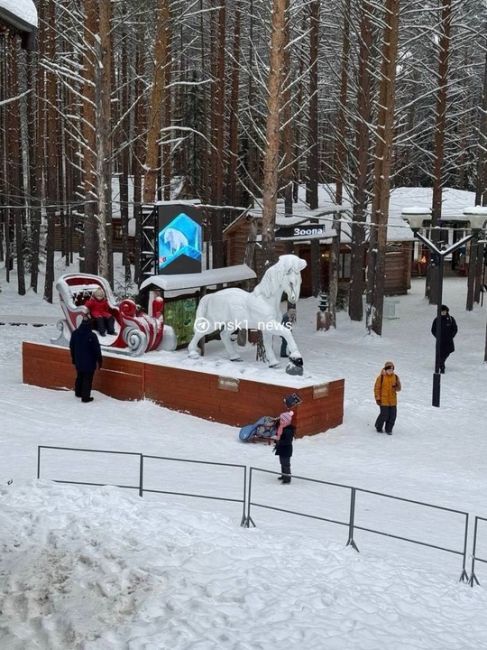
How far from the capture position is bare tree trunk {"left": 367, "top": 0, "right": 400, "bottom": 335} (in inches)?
963

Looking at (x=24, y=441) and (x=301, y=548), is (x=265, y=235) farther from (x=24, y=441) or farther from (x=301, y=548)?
(x=301, y=548)

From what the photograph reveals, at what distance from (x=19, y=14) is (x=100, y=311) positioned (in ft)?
36.2

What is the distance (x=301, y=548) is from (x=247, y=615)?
186 cm

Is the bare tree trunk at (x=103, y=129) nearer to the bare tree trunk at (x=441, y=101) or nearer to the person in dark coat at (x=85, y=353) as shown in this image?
the person in dark coat at (x=85, y=353)

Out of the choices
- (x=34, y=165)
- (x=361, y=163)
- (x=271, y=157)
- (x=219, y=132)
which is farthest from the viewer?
(x=34, y=165)

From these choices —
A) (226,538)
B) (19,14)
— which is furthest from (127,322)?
(19,14)

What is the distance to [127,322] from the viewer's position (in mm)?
18094

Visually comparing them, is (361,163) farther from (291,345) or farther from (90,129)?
(291,345)

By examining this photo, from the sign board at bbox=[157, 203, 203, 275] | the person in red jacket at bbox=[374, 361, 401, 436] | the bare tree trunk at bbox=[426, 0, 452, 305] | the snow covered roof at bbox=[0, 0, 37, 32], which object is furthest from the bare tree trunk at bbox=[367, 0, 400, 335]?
the snow covered roof at bbox=[0, 0, 37, 32]

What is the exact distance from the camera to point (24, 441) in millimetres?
14492

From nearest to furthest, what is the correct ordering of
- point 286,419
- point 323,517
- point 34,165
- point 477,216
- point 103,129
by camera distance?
point 323,517
point 286,419
point 477,216
point 103,129
point 34,165

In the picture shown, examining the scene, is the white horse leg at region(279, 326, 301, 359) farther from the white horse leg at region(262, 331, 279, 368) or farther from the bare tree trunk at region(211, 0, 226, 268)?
the bare tree trunk at region(211, 0, 226, 268)

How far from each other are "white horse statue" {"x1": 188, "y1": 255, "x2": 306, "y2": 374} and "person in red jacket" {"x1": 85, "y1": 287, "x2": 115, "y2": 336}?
2.22 meters

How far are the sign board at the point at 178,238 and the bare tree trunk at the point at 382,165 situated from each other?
5736mm
